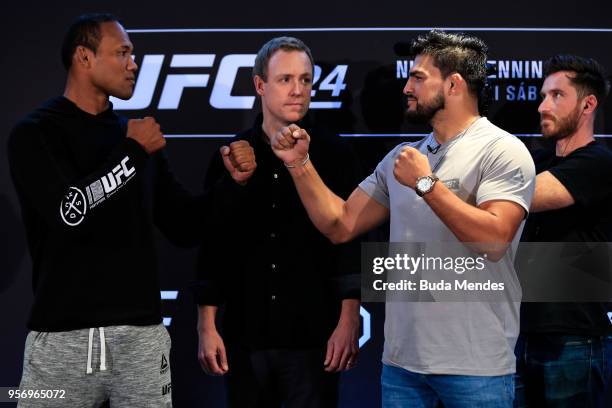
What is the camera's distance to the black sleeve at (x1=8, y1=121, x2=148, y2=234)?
2.27 m

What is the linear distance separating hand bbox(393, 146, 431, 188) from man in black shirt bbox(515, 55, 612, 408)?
633 millimetres

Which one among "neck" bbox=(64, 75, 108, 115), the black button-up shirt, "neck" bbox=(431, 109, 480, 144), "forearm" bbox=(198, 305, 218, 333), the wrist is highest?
"neck" bbox=(64, 75, 108, 115)

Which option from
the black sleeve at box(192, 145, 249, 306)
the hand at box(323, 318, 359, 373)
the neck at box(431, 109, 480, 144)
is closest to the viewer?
the neck at box(431, 109, 480, 144)

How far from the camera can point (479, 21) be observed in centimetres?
330

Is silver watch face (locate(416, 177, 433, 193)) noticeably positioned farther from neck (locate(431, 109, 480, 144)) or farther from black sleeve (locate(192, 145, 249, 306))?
black sleeve (locate(192, 145, 249, 306))

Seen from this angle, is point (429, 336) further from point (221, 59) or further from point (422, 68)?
point (221, 59)

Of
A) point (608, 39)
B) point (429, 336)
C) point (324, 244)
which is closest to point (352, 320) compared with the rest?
point (324, 244)

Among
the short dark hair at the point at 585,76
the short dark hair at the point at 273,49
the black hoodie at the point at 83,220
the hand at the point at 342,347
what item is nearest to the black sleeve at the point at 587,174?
the short dark hair at the point at 585,76

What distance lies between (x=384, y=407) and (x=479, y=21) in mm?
1801

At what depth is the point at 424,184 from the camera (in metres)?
2.12

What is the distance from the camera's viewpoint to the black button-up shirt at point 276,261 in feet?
8.84

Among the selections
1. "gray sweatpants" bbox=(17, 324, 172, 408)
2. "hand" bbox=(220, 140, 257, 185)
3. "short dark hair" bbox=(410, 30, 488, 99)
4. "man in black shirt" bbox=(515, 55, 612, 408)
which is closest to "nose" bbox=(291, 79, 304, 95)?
"hand" bbox=(220, 140, 257, 185)

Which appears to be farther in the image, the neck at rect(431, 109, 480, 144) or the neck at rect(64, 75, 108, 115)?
the neck at rect(64, 75, 108, 115)

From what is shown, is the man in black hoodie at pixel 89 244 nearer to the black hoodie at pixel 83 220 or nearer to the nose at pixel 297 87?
the black hoodie at pixel 83 220
